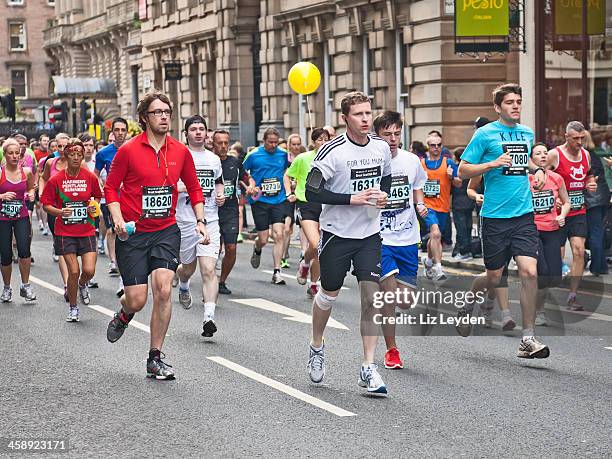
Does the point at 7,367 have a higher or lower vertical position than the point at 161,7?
lower

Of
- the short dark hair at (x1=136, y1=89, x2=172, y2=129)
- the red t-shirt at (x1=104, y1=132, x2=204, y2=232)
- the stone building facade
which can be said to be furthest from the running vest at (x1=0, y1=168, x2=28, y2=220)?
Result: the stone building facade

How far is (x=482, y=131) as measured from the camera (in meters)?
10.6

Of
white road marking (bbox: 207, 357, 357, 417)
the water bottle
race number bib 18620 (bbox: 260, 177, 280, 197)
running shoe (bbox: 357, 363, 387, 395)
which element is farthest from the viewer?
race number bib 18620 (bbox: 260, 177, 280, 197)

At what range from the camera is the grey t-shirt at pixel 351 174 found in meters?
9.01

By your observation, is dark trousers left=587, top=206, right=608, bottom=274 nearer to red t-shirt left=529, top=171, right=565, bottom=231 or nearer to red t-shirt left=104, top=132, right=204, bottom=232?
red t-shirt left=529, top=171, right=565, bottom=231

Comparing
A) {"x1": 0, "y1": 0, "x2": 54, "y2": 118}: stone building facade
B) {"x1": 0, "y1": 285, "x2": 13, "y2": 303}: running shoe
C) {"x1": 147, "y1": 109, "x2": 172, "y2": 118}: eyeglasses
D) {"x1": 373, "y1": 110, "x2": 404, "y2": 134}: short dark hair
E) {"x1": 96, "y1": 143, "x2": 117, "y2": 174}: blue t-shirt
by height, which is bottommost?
{"x1": 0, "y1": 285, "x2": 13, "y2": 303}: running shoe

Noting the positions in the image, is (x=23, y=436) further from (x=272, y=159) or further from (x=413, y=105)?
(x=413, y=105)

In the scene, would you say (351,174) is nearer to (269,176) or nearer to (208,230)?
(208,230)

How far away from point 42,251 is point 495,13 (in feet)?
28.2

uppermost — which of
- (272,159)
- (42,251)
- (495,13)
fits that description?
(495,13)

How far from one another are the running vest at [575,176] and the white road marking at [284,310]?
9.27ft

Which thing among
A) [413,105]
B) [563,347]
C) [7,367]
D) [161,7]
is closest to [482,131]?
[563,347]

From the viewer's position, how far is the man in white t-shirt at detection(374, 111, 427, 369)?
10000 millimetres

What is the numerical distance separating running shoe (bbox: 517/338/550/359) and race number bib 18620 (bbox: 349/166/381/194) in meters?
1.93
